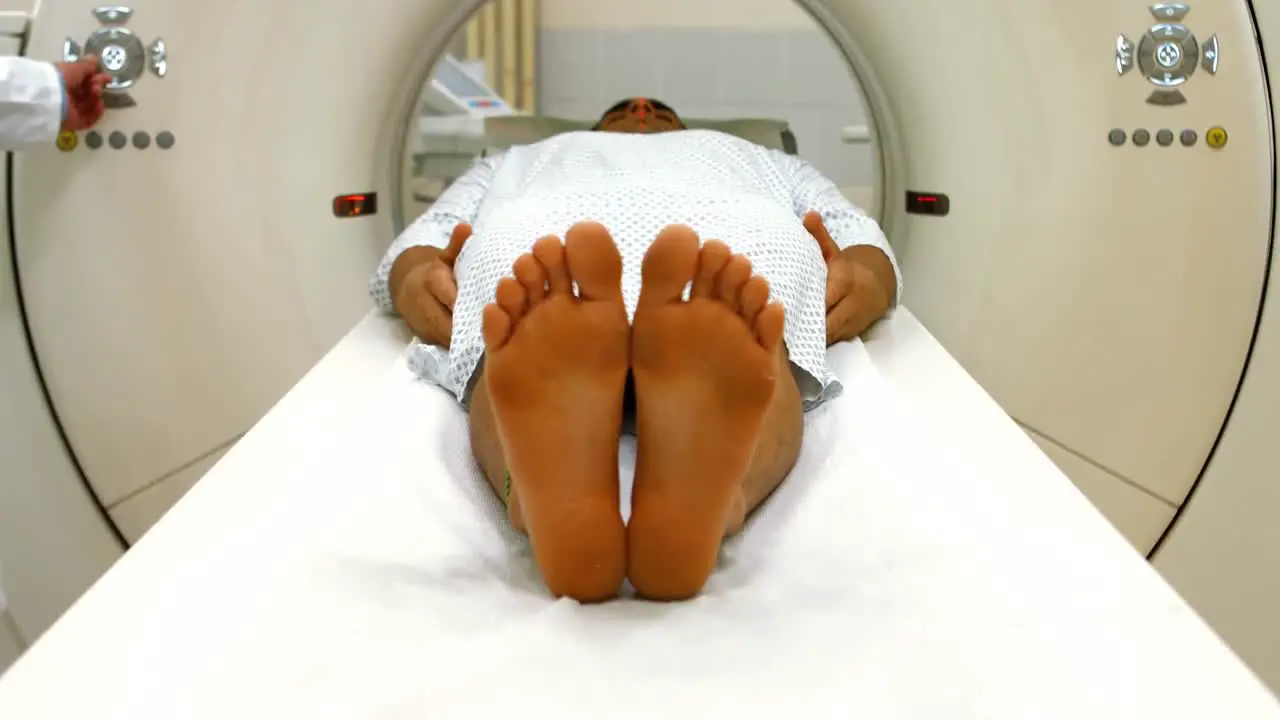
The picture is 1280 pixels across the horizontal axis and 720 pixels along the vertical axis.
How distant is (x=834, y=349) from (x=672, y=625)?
0.55 m

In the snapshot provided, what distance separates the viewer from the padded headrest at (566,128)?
6.06 ft

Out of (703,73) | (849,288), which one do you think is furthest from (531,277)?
(703,73)

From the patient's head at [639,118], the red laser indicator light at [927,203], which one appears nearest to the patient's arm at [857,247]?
the red laser indicator light at [927,203]

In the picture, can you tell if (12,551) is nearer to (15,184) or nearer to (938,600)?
(15,184)

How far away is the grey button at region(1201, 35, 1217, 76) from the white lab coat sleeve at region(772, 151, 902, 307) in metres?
Answer: 0.42

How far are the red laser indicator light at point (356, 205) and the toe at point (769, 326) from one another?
88 centimetres

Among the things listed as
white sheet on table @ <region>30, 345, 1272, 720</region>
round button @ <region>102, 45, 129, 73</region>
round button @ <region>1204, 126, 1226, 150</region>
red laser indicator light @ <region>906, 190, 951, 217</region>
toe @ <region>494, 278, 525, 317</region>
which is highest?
round button @ <region>102, 45, 129, 73</region>

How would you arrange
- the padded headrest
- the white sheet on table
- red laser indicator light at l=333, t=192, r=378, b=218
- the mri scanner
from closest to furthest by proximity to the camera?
the white sheet on table, the mri scanner, red laser indicator light at l=333, t=192, r=378, b=218, the padded headrest

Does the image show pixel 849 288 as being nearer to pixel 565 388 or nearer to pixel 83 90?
pixel 565 388

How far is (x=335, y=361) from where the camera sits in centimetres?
113

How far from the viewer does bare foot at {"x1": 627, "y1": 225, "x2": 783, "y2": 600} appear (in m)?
0.63

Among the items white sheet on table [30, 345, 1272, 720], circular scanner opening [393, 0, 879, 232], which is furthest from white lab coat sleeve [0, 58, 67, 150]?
→ circular scanner opening [393, 0, 879, 232]

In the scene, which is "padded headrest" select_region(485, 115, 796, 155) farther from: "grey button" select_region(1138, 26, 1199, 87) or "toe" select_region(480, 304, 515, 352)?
"toe" select_region(480, 304, 515, 352)

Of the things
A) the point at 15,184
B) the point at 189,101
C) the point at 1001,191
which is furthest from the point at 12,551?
the point at 1001,191
